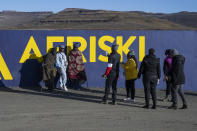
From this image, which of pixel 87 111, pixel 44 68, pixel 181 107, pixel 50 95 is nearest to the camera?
pixel 87 111

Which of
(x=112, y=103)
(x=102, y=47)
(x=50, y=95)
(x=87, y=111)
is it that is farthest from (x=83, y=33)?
(x=87, y=111)

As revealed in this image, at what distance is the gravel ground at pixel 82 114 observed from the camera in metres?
9.67

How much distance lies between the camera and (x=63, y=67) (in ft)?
50.4

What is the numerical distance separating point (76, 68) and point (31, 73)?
5.65 ft

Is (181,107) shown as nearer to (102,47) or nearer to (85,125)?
(85,125)

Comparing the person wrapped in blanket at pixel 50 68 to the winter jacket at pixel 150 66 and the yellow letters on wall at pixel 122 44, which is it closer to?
the yellow letters on wall at pixel 122 44

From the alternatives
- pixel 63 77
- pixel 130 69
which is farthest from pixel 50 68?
pixel 130 69

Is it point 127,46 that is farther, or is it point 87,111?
point 127,46

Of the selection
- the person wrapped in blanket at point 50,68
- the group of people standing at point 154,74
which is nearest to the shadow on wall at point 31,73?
the person wrapped in blanket at point 50,68

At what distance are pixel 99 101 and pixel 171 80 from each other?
8.23ft

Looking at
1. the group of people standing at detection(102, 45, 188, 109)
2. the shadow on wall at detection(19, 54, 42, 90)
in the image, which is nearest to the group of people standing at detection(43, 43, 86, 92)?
the shadow on wall at detection(19, 54, 42, 90)

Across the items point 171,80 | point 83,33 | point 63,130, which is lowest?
point 63,130

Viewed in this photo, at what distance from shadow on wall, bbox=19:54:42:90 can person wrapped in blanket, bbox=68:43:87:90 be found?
1.20 meters

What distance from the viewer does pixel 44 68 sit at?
50.5 feet
